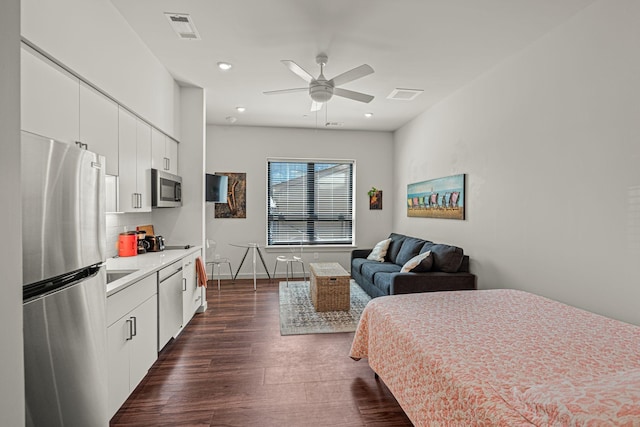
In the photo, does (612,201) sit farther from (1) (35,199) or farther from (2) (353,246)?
(2) (353,246)

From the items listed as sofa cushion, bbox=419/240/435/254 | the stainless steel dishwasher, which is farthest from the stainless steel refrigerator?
sofa cushion, bbox=419/240/435/254

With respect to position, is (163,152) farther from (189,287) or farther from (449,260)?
(449,260)

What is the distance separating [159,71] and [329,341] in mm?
3342

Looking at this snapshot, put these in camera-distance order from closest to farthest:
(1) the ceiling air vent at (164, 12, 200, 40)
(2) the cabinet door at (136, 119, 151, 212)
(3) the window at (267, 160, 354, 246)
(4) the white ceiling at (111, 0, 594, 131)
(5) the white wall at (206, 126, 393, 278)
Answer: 1. (4) the white ceiling at (111, 0, 594, 131)
2. (1) the ceiling air vent at (164, 12, 200, 40)
3. (2) the cabinet door at (136, 119, 151, 212)
4. (5) the white wall at (206, 126, 393, 278)
5. (3) the window at (267, 160, 354, 246)

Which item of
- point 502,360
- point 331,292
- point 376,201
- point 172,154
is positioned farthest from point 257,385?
point 376,201

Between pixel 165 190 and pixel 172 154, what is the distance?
688 millimetres

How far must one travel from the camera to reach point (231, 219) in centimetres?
623

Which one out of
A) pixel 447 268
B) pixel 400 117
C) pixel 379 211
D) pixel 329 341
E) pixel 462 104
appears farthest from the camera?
pixel 379 211

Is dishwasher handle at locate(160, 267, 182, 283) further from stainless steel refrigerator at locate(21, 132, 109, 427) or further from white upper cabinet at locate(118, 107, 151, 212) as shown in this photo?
stainless steel refrigerator at locate(21, 132, 109, 427)

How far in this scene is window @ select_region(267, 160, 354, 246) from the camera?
21.2 ft

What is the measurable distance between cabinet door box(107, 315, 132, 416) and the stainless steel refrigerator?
42 centimetres

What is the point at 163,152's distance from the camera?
3.75m

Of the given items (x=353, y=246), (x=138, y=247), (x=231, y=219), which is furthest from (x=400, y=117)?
(x=138, y=247)

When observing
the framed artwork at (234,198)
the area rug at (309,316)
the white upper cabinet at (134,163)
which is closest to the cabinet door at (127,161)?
the white upper cabinet at (134,163)
